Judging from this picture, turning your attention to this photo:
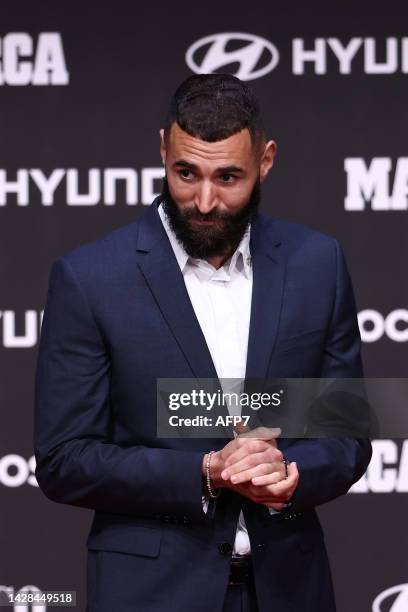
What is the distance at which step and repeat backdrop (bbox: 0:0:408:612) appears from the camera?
3740 mm

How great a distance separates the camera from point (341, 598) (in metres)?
3.86

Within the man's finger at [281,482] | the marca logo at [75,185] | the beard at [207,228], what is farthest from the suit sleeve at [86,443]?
the marca logo at [75,185]

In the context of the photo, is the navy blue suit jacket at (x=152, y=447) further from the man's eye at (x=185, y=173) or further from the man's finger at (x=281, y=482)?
the man's eye at (x=185, y=173)

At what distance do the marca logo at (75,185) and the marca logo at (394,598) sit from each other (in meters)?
1.49

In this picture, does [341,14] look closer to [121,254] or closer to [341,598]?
[121,254]

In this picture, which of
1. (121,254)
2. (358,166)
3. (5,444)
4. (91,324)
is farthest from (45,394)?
(358,166)

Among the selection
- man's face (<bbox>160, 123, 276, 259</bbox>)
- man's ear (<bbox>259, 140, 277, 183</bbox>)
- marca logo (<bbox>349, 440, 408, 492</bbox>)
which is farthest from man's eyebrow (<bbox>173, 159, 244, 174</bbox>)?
marca logo (<bbox>349, 440, 408, 492</bbox>)

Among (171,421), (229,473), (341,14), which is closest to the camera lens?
(229,473)

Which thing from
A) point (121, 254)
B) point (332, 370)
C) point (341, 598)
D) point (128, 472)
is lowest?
point (341, 598)

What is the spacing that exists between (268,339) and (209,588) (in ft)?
1.65

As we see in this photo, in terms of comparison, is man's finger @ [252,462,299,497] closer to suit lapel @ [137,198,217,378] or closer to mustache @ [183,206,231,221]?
suit lapel @ [137,198,217,378]

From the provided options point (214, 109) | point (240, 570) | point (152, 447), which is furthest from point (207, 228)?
point (240, 570)

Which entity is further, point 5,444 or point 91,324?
point 5,444

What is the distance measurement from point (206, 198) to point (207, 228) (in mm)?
68
